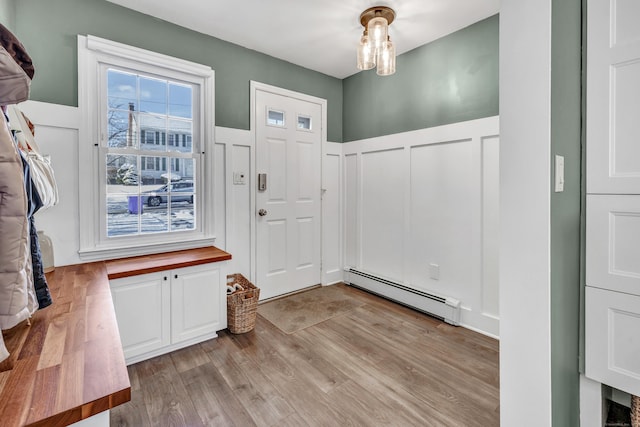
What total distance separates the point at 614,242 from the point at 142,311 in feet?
8.62

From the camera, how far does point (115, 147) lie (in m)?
2.38

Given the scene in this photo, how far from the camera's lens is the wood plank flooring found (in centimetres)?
164

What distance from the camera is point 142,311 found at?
2.13m

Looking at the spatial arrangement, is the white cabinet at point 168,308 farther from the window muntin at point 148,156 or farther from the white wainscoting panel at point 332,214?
the white wainscoting panel at point 332,214

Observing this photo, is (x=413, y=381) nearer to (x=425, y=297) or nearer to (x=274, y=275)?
(x=425, y=297)

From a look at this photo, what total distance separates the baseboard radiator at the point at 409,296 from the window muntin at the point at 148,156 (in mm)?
1942

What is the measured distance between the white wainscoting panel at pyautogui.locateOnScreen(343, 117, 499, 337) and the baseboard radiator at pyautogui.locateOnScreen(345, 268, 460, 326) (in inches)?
3.4

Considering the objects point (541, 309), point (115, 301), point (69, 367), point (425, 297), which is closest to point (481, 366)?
point (425, 297)

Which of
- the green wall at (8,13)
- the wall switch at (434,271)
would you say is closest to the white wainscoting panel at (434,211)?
the wall switch at (434,271)

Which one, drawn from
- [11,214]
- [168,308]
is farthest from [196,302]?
[11,214]

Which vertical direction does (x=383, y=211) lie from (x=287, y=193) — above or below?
below

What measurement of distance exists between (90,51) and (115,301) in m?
1.78

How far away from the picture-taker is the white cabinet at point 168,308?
2076 millimetres

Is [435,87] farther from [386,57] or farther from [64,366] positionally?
[64,366]
